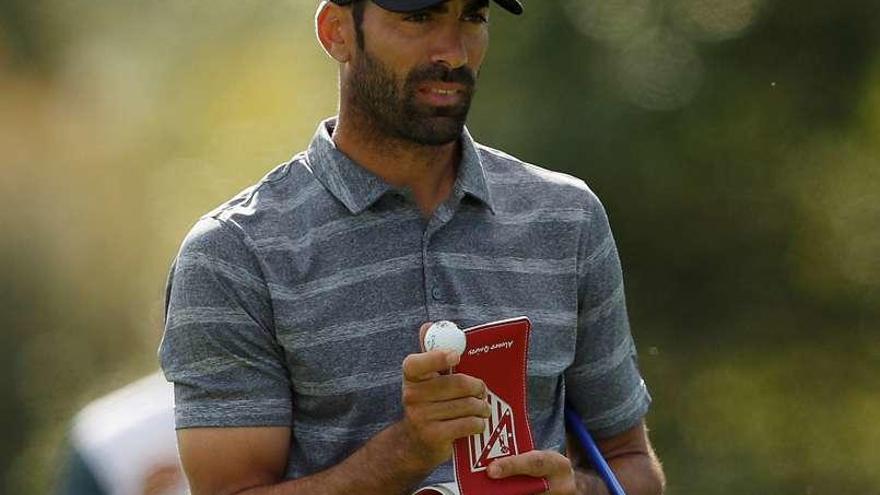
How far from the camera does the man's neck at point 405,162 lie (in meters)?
2.78

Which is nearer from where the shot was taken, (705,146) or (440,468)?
(440,468)

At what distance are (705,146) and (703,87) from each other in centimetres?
23

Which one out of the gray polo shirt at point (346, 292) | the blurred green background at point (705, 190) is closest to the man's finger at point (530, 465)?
the gray polo shirt at point (346, 292)

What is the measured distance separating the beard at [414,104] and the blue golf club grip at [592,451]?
20.7 inches

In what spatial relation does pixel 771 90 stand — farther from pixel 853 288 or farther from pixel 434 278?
pixel 434 278

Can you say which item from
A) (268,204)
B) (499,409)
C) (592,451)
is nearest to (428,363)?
(499,409)

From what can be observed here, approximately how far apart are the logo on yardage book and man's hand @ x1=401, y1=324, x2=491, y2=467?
7cm

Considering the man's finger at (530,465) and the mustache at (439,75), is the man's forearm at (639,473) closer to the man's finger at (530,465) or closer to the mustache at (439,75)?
the man's finger at (530,465)

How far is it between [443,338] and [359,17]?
68 cm

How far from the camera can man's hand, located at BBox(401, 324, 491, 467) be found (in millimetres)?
2312

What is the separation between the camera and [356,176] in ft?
9.02

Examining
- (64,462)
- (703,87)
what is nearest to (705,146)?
(703,87)

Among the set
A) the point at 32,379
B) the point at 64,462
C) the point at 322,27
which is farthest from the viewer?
the point at 32,379

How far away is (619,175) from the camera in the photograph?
6570 mm
